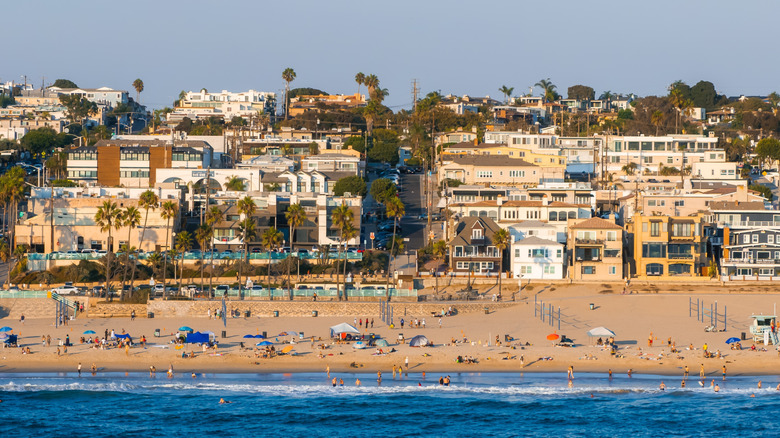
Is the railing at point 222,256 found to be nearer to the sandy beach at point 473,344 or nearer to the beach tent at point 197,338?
the sandy beach at point 473,344

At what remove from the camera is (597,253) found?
308 feet

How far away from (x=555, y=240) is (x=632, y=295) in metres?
11.3

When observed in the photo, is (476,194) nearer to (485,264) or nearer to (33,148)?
(485,264)

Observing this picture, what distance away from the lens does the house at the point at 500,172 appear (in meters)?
126

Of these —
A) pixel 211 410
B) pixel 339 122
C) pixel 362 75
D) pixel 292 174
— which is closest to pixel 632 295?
pixel 211 410

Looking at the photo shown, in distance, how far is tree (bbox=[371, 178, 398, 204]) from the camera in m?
119

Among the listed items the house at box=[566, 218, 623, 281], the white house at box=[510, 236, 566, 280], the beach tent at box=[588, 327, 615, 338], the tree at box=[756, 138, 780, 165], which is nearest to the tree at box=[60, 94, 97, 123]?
the tree at box=[756, 138, 780, 165]

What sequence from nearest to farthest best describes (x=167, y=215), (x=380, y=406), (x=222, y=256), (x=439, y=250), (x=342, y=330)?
1. (x=380, y=406)
2. (x=342, y=330)
3. (x=439, y=250)
4. (x=222, y=256)
5. (x=167, y=215)

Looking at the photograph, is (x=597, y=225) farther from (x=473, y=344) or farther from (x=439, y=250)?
(x=473, y=344)

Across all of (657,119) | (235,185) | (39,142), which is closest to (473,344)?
(235,185)

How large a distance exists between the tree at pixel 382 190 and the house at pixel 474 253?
79.0 ft

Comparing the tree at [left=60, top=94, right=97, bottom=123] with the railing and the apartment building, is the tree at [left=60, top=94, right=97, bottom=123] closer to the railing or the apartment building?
the apartment building

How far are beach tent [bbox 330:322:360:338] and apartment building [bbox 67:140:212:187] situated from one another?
5184cm

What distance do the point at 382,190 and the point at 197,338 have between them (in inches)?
1879
